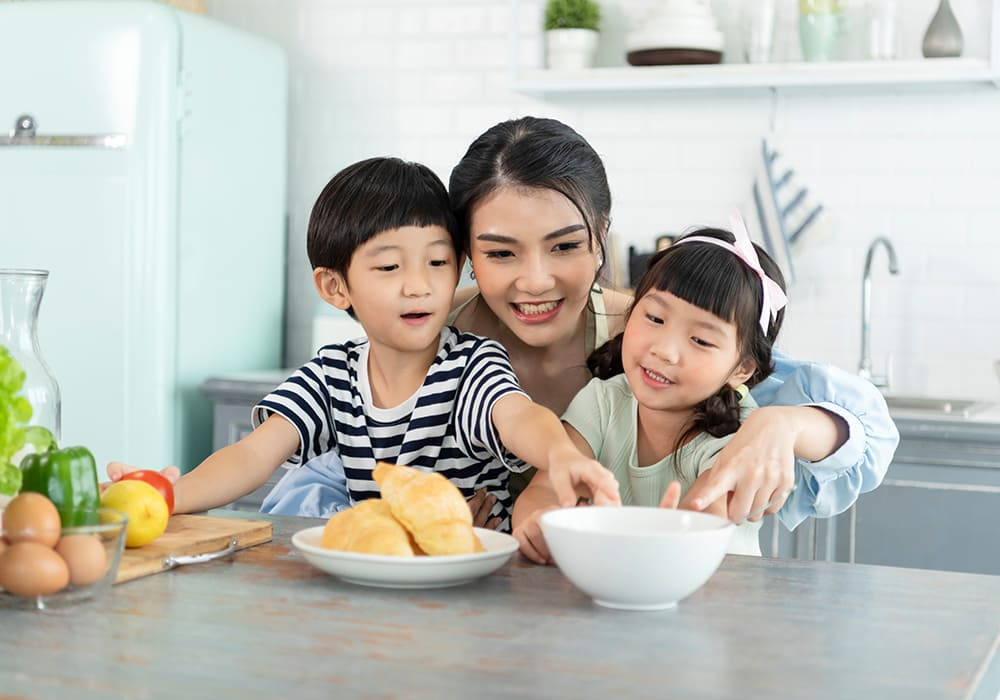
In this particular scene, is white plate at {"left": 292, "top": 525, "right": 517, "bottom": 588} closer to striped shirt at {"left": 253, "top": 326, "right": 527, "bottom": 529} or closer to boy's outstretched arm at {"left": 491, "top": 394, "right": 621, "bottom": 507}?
boy's outstretched arm at {"left": 491, "top": 394, "right": 621, "bottom": 507}

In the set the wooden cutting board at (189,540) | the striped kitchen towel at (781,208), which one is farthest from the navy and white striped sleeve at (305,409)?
the striped kitchen towel at (781,208)

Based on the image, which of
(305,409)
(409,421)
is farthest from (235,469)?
(409,421)

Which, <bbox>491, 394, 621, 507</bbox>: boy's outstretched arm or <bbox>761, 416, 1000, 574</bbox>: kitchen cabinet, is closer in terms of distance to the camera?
<bbox>491, 394, 621, 507</bbox>: boy's outstretched arm

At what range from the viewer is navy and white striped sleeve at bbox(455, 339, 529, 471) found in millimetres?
1765

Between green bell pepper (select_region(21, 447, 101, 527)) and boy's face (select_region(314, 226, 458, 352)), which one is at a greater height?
boy's face (select_region(314, 226, 458, 352))

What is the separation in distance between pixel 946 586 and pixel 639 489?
0.57 meters

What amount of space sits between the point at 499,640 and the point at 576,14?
2958 millimetres

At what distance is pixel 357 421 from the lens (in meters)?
1.90

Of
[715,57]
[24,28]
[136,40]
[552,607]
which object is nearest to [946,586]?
[552,607]

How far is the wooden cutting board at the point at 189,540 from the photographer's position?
130cm

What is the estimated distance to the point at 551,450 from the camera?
146 cm

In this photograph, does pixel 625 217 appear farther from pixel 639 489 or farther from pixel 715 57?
pixel 639 489

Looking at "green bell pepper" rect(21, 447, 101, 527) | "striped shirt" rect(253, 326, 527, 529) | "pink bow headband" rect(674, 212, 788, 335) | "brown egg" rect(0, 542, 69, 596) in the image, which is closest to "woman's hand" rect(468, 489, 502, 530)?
"striped shirt" rect(253, 326, 527, 529)

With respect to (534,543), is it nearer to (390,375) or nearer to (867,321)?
(390,375)
